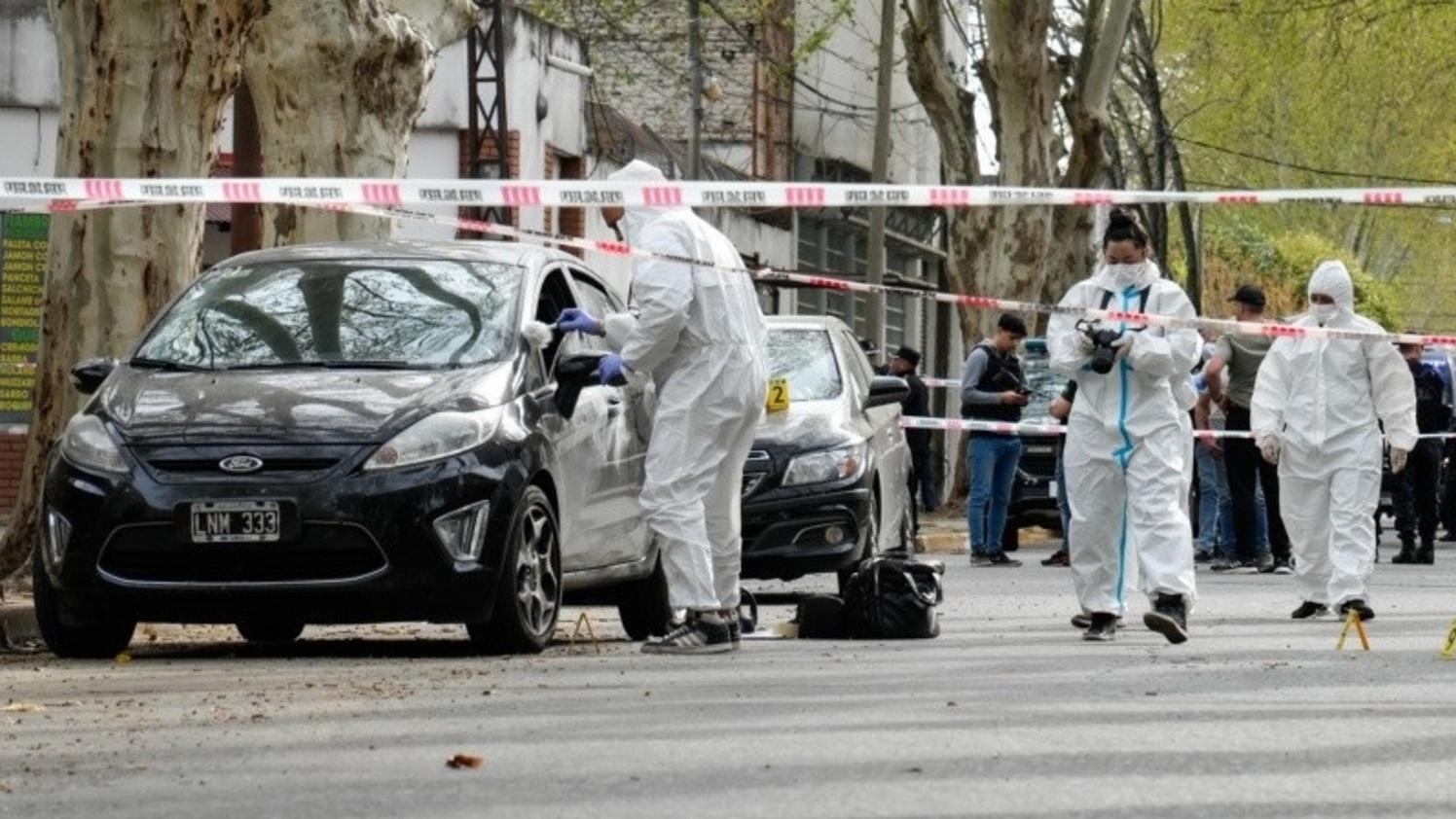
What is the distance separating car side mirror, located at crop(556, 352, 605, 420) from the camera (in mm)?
13289

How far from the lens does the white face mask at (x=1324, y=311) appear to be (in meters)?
16.7

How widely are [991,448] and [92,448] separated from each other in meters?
12.4

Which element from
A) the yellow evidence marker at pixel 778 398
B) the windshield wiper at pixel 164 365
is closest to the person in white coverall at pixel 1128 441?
the windshield wiper at pixel 164 365

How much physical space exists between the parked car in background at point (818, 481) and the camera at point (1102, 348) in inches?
148

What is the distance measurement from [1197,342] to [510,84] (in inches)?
860

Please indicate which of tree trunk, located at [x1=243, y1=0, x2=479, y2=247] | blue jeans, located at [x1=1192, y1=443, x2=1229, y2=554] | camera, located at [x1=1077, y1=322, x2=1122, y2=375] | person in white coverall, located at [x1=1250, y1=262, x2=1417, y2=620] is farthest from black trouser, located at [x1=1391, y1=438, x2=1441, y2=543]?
camera, located at [x1=1077, y1=322, x2=1122, y2=375]

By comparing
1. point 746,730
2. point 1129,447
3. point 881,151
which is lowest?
point 746,730

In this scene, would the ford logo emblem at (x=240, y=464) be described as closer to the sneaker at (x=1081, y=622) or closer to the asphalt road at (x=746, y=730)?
the asphalt road at (x=746, y=730)

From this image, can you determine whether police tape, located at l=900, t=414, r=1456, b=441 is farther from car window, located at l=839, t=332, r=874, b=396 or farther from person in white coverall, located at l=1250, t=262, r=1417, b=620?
person in white coverall, located at l=1250, t=262, r=1417, b=620

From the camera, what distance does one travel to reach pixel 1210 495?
24328 mm

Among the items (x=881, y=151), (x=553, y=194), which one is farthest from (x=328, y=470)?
(x=881, y=151)

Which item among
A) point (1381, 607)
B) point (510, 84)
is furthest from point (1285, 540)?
point (510, 84)

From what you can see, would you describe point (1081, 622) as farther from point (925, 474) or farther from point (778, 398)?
point (925, 474)

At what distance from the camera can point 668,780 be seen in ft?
26.6
